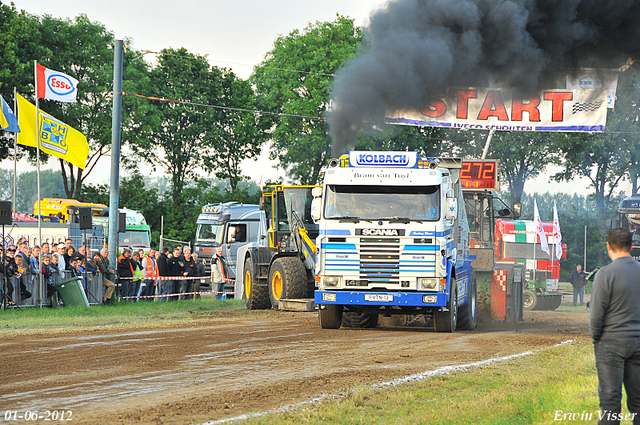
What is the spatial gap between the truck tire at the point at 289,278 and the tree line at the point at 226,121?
A: 1952 centimetres

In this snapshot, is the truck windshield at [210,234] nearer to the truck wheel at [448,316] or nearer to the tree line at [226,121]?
the tree line at [226,121]

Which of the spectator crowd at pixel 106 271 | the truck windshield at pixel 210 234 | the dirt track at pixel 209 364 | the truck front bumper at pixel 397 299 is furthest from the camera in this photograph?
the truck windshield at pixel 210 234

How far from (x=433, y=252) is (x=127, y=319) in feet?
23.7

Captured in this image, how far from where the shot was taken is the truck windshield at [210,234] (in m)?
34.7

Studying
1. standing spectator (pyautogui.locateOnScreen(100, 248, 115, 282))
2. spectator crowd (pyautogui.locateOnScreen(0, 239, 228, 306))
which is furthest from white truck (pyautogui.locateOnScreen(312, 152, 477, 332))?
standing spectator (pyautogui.locateOnScreen(100, 248, 115, 282))

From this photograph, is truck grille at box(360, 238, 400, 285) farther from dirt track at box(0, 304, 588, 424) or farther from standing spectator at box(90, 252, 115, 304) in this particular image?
standing spectator at box(90, 252, 115, 304)

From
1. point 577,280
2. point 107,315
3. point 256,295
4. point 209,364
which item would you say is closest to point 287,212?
point 256,295

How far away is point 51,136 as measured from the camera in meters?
22.2

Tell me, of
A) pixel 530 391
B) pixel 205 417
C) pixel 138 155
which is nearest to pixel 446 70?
pixel 530 391

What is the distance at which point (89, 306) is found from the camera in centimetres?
1972

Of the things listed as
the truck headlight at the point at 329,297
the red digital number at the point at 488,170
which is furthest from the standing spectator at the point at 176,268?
the truck headlight at the point at 329,297

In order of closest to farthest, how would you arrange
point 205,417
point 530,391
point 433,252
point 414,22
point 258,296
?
point 205,417, point 530,391, point 433,252, point 414,22, point 258,296

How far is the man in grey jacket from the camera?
5805 millimetres

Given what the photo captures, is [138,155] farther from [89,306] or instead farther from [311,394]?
[311,394]
